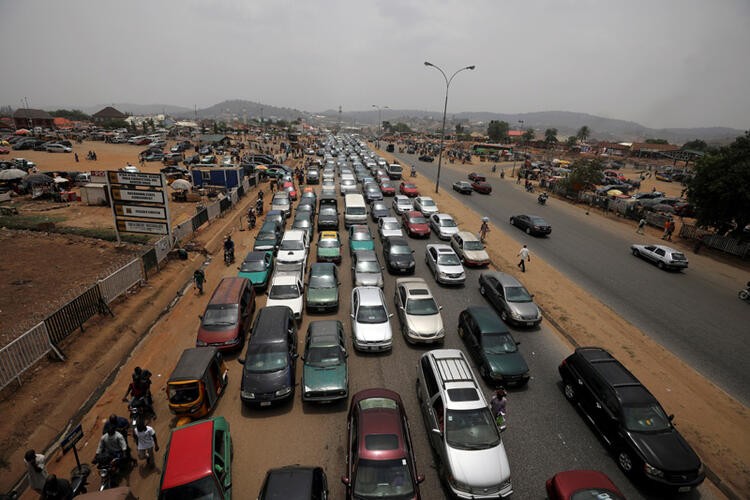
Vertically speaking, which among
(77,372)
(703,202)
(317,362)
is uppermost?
(703,202)

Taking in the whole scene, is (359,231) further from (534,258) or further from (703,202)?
(703,202)

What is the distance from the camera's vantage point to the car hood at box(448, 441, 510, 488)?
757 cm

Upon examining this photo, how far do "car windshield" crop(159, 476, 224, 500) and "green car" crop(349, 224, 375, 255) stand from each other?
44.5 ft

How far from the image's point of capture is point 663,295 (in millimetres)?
18438

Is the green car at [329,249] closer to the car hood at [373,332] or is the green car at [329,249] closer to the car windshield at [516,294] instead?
the car hood at [373,332]

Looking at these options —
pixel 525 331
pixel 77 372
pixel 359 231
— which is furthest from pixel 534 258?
pixel 77 372

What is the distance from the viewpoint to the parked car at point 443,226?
2406 cm

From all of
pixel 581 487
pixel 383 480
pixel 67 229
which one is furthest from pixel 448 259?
pixel 67 229

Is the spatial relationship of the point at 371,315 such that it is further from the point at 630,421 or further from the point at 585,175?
the point at 585,175

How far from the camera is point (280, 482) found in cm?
662

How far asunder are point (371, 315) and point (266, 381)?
4.54 metres

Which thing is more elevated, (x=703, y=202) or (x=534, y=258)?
(x=703, y=202)

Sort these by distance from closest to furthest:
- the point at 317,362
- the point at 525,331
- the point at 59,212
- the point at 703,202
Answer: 1. the point at 317,362
2. the point at 525,331
3. the point at 703,202
4. the point at 59,212

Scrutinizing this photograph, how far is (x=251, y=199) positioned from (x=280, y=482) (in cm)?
3309
